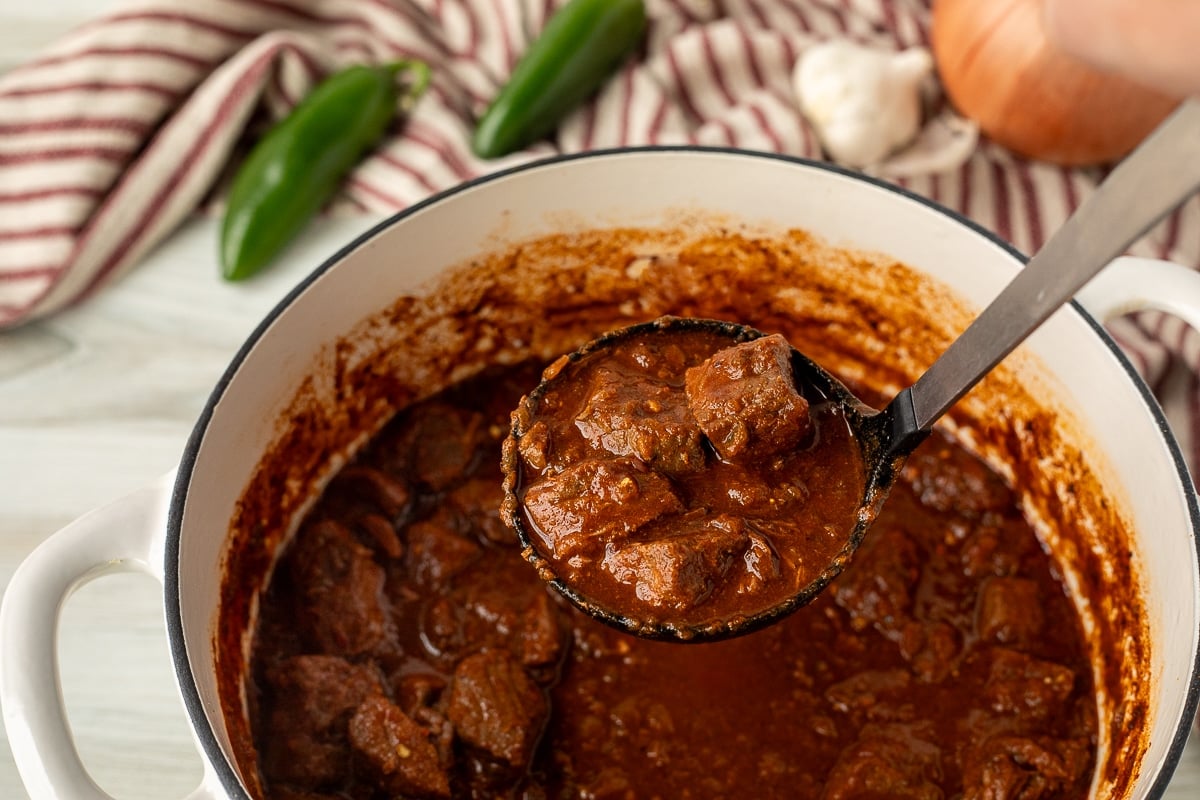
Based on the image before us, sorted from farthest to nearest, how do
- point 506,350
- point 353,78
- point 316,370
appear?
point 353,78 < point 506,350 < point 316,370

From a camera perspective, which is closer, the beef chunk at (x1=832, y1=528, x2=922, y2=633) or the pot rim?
the pot rim

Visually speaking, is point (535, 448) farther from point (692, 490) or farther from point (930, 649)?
point (930, 649)

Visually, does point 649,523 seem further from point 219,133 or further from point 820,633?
point 219,133

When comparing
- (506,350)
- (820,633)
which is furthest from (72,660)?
(820,633)

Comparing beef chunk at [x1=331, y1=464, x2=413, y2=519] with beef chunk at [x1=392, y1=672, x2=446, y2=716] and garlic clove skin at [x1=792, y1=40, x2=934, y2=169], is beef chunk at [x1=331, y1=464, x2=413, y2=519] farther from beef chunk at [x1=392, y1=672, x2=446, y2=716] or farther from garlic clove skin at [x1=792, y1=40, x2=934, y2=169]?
garlic clove skin at [x1=792, y1=40, x2=934, y2=169]

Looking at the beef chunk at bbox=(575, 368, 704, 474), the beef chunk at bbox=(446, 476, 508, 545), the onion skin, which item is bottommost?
the beef chunk at bbox=(446, 476, 508, 545)

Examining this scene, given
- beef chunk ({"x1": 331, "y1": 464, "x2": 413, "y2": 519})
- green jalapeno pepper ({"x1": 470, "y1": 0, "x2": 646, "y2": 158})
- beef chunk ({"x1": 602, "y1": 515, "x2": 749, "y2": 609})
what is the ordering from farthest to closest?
green jalapeno pepper ({"x1": 470, "y1": 0, "x2": 646, "y2": 158}) → beef chunk ({"x1": 331, "y1": 464, "x2": 413, "y2": 519}) → beef chunk ({"x1": 602, "y1": 515, "x2": 749, "y2": 609})

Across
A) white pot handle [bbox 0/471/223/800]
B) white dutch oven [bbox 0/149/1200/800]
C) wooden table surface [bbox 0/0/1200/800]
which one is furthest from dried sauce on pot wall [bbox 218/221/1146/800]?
white pot handle [bbox 0/471/223/800]
